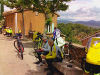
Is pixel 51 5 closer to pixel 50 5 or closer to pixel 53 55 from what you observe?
→ pixel 50 5

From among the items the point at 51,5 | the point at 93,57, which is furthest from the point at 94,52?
the point at 51,5

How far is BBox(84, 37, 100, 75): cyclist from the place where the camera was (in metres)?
2.86

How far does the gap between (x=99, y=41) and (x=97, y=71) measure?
68 centimetres

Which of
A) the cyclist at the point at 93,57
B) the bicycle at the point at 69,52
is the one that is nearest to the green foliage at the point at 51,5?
the bicycle at the point at 69,52

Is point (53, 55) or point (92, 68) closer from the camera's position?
point (92, 68)

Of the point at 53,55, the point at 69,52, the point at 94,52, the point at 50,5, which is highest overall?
the point at 50,5

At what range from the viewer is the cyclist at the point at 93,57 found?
2.86 meters

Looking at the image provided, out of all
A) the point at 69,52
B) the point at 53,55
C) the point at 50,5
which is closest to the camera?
the point at 53,55

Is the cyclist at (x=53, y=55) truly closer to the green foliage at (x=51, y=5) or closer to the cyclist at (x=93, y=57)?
the cyclist at (x=93, y=57)

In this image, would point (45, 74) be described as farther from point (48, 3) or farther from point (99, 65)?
point (48, 3)

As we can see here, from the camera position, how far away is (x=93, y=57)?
2867 millimetres

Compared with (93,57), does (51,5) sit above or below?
above

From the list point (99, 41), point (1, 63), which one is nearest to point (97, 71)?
point (99, 41)

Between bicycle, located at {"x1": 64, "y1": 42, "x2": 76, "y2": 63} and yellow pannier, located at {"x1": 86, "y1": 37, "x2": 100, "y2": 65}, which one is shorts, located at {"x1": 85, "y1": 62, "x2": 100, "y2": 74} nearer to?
yellow pannier, located at {"x1": 86, "y1": 37, "x2": 100, "y2": 65}
